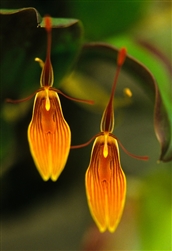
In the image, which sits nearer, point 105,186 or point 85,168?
point 105,186

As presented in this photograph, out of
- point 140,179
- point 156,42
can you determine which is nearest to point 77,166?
point 140,179

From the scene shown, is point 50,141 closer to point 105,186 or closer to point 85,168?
point 105,186

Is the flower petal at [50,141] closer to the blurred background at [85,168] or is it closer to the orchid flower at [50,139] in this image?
the orchid flower at [50,139]

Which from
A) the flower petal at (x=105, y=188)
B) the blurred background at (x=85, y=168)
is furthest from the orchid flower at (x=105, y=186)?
the blurred background at (x=85, y=168)

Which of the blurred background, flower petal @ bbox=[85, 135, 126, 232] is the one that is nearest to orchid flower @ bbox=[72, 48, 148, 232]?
flower petal @ bbox=[85, 135, 126, 232]

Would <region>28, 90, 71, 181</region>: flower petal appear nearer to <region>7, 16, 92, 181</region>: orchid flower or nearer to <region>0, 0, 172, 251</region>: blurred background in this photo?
<region>7, 16, 92, 181</region>: orchid flower

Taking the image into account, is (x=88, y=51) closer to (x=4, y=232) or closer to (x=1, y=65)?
(x=1, y=65)

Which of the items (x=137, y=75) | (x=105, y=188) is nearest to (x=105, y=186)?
(x=105, y=188)
